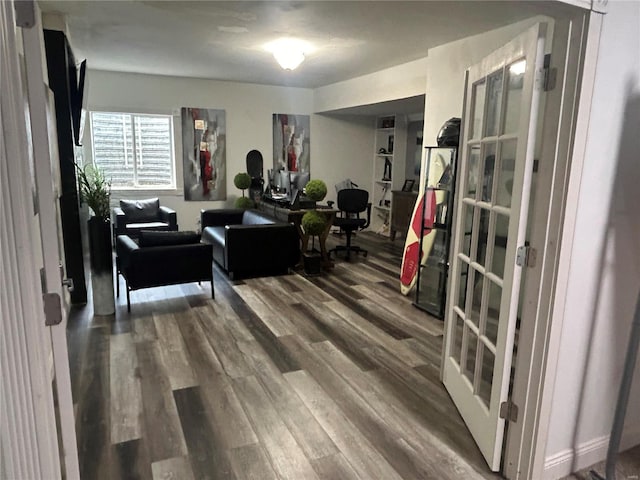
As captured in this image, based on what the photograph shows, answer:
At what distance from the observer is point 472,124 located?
7.61 ft

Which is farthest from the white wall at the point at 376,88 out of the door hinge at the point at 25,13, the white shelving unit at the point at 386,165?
the door hinge at the point at 25,13

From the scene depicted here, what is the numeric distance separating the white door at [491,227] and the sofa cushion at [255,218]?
10.1 ft

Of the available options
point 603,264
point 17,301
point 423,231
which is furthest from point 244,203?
point 17,301

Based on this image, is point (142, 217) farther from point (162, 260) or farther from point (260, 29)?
point (260, 29)

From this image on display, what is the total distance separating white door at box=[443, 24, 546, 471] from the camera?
1.75 meters

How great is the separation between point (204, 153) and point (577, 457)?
6397 mm

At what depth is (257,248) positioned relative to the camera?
4.95 metres

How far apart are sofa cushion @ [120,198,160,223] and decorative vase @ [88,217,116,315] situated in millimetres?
2783

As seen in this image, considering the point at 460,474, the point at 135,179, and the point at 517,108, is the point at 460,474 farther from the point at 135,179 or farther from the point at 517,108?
the point at 135,179

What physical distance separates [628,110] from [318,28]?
9.25 feet

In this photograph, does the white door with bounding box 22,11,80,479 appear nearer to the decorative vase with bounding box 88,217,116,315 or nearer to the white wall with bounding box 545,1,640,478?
the white wall with bounding box 545,1,640,478

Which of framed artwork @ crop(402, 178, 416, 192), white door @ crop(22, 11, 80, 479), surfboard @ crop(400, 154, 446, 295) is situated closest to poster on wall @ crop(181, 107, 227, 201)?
Result: framed artwork @ crop(402, 178, 416, 192)

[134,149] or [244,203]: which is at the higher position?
[134,149]

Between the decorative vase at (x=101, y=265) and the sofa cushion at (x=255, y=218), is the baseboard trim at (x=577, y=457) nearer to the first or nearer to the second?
the decorative vase at (x=101, y=265)
